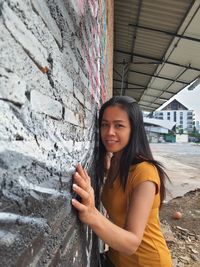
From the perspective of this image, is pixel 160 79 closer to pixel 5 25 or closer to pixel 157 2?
pixel 157 2

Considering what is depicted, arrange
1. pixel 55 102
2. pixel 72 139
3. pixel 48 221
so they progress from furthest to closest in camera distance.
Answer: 1. pixel 72 139
2. pixel 55 102
3. pixel 48 221

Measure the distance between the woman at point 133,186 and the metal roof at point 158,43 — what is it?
3.36 meters

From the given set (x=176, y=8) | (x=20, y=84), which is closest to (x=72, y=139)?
(x=20, y=84)

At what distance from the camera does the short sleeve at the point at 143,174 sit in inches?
67.1

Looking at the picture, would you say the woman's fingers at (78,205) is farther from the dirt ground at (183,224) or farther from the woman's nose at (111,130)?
the dirt ground at (183,224)

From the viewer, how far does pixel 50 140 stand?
1066mm

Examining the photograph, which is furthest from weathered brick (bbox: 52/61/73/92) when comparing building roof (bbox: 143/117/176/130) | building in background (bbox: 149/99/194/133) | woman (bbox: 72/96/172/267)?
building in background (bbox: 149/99/194/133)

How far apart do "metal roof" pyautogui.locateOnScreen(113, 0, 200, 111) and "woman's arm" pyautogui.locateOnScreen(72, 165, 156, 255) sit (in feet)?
12.7

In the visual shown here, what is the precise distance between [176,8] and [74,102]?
410 centimetres

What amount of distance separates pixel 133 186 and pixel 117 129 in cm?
40

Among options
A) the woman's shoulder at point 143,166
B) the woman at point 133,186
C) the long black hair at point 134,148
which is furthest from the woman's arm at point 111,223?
the long black hair at point 134,148

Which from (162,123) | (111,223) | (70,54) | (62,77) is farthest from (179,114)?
(62,77)

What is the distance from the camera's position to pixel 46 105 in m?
1.03

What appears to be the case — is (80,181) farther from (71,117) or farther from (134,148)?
(134,148)
